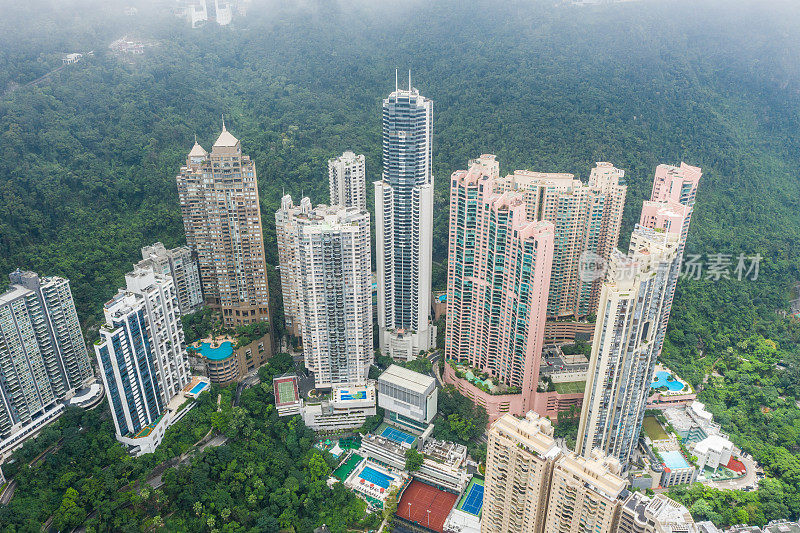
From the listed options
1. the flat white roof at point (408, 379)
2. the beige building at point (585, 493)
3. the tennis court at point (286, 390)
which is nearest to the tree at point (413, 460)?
the flat white roof at point (408, 379)

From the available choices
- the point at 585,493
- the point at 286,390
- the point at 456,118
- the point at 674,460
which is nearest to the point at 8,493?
the point at 286,390

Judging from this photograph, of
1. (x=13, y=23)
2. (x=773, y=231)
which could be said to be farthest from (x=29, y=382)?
(x=773, y=231)

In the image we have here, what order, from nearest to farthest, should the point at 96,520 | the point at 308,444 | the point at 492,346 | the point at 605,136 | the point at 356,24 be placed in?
1. the point at 96,520
2. the point at 308,444
3. the point at 492,346
4. the point at 605,136
5. the point at 356,24

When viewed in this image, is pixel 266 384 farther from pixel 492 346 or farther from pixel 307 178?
pixel 307 178

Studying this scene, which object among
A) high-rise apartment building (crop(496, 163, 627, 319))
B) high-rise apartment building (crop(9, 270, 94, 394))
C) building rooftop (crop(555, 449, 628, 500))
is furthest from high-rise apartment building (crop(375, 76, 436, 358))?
building rooftop (crop(555, 449, 628, 500))

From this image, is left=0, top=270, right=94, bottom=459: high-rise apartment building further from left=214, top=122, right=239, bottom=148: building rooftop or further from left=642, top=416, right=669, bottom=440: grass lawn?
left=642, top=416, right=669, bottom=440: grass lawn

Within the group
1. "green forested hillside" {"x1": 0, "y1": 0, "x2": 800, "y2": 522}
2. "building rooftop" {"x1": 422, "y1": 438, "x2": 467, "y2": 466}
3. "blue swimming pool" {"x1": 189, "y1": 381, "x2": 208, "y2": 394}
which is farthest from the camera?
"green forested hillside" {"x1": 0, "y1": 0, "x2": 800, "y2": 522}
